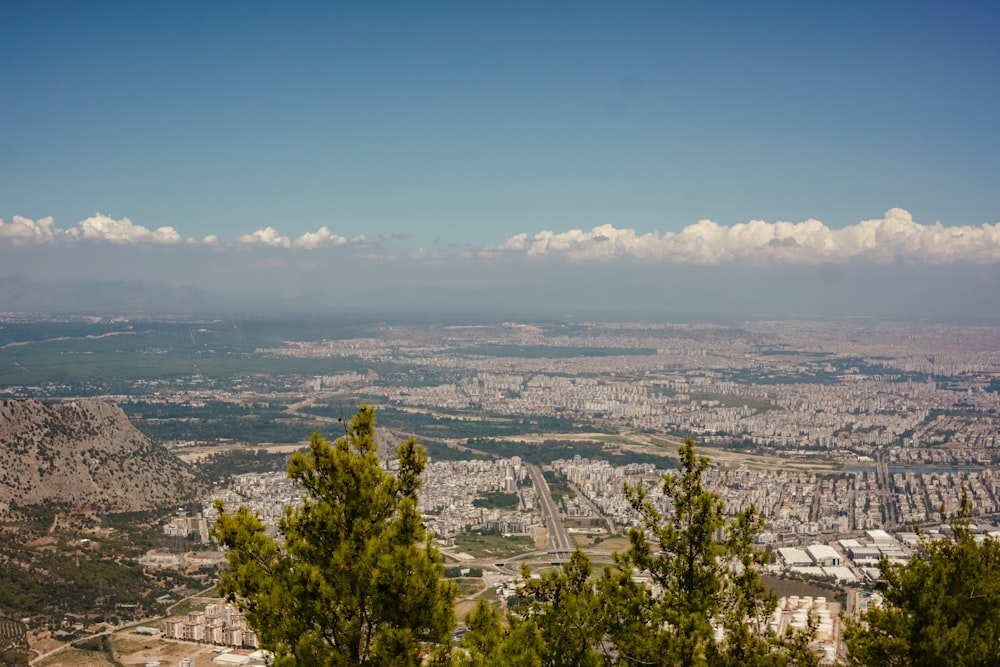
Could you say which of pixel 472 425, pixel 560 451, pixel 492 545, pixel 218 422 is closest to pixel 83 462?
pixel 492 545

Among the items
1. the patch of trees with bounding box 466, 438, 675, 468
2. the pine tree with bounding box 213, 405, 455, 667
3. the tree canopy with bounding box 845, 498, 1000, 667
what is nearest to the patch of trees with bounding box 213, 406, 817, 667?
the pine tree with bounding box 213, 405, 455, 667

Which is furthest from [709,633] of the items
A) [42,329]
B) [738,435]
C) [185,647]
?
[42,329]

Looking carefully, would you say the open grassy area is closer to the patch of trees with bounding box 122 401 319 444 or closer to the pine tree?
the patch of trees with bounding box 122 401 319 444

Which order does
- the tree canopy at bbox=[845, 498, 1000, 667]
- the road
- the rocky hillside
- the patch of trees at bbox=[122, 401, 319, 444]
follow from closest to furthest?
the tree canopy at bbox=[845, 498, 1000, 667], the road, the rocky hillside, the patch of trees at bbox=[122, 401, 319, 444]

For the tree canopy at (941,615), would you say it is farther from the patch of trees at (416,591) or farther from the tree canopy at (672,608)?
the patch of trees at (416,591)

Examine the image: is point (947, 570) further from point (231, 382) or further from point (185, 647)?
point (231, 382)

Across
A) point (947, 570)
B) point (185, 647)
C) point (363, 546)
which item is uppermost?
point (363, 546)
